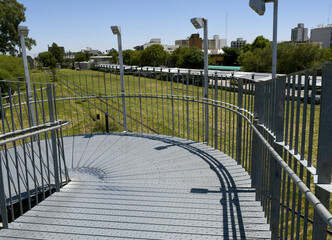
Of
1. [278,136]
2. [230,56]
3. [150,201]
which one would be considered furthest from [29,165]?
[230,56]

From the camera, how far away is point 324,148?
68.7 inches

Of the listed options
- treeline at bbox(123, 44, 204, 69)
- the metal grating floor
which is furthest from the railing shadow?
treeline at bbox(123, 44, 204, 69)

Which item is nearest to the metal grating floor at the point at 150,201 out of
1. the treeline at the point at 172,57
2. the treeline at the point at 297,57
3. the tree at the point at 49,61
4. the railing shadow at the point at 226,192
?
the railing shadow at the point at 226,192

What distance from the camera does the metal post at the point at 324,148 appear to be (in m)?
1.69

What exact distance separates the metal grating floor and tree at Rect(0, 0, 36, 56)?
145 ft

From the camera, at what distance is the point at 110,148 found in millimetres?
7133

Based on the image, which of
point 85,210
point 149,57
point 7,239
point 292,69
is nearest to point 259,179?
point 85,210

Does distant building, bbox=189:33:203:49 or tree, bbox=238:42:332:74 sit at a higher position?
distant building, bbox=189:33:203:49

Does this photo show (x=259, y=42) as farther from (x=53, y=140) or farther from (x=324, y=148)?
(x=324, y=148)

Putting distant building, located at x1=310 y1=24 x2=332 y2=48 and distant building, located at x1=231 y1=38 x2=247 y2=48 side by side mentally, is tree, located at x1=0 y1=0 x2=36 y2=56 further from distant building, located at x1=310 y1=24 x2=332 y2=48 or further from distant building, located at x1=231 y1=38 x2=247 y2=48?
distant building, located at x1=231 y1=38 x2=247 y2=48

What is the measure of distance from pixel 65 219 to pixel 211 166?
9.80ft

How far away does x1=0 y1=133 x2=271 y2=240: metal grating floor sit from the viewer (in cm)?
336

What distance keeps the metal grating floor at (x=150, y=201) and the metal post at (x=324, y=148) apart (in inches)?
62.8

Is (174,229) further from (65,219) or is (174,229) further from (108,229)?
(65,219)
